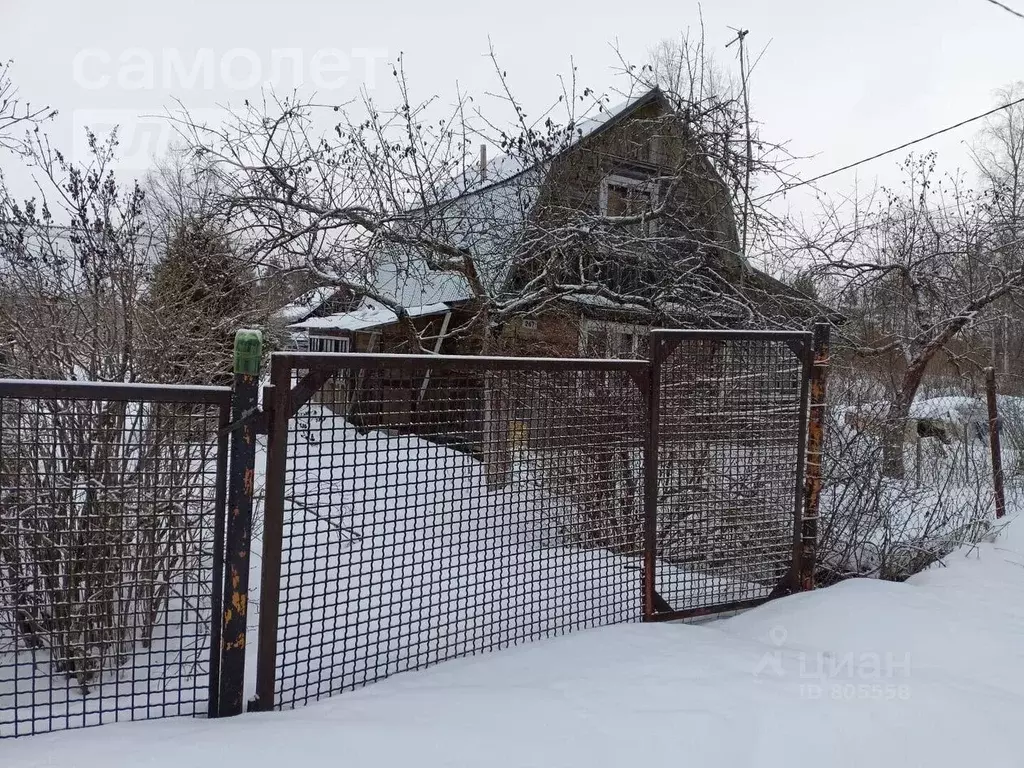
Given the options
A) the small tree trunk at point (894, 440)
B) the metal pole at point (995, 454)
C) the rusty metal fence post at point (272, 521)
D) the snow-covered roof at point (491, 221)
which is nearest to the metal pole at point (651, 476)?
the rusty metal fence post at point (272, 521)

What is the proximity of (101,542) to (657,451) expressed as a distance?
2.64 meters

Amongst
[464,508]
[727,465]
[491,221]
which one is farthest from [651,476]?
[491,221]

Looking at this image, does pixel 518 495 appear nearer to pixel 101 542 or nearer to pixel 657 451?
pixel 657 451

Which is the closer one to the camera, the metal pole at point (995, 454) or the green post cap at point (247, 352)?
the green post cap at point (247, 352)

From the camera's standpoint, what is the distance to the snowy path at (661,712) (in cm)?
211

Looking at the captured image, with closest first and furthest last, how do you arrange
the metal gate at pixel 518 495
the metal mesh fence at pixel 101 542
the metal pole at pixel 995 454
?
the metal mesh fence at pixel 101 542, the metal gate at pixel 518 495, the metal pole at pixel 995 454

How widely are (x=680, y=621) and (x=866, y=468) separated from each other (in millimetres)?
2237

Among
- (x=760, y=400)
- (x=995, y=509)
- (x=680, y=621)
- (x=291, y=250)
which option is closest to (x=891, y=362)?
(x=995, y=509)

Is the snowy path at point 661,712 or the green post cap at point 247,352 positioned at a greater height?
the green post cap at point 247,352

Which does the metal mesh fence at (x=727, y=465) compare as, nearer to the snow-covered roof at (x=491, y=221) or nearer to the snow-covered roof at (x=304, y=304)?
the snow-covered roof at (x=491, y=221)

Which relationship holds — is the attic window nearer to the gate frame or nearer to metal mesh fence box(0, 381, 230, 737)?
the gate frame

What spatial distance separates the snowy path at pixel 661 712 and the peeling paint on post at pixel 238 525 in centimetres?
15

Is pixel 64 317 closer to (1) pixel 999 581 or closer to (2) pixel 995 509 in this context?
(1) pixel 999 581

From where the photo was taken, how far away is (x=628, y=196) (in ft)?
27.4
